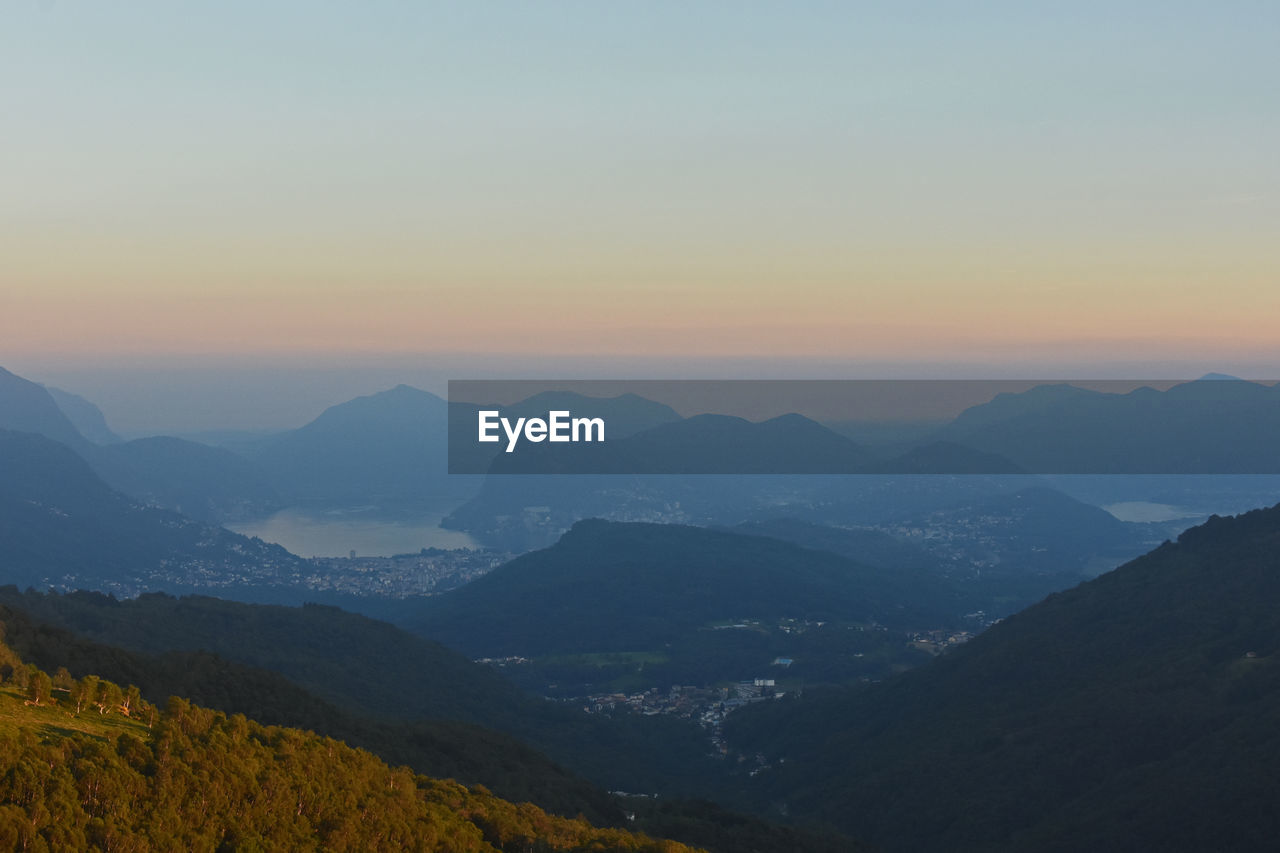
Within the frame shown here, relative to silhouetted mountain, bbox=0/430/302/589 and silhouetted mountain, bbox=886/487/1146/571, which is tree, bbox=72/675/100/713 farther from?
silhouetted mountain, bbox=886/487/1146/571

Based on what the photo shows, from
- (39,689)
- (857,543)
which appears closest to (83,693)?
(39,689)

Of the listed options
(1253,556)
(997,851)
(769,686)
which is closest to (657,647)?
(769,686)

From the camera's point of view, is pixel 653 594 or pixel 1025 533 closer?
pixel 653 594

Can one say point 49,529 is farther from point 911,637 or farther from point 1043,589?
point 1043,589

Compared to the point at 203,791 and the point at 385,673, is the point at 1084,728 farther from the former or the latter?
the point at 385,673

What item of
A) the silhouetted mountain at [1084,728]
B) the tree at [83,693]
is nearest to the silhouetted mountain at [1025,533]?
the silhouetted mountain at [1084,728]

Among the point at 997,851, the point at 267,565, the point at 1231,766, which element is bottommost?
the point at 267,565
